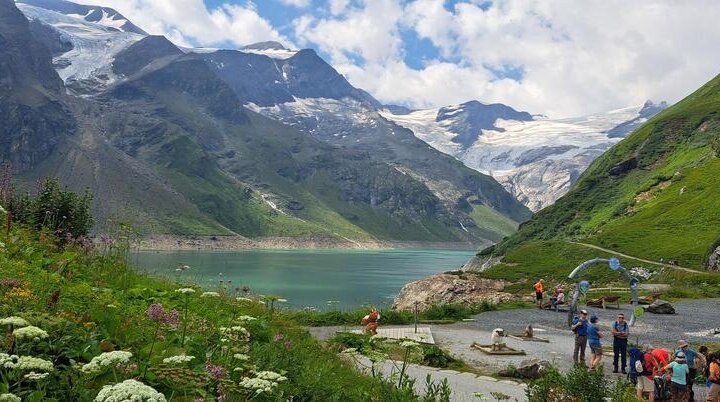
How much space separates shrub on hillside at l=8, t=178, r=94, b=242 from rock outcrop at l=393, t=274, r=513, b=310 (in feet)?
142

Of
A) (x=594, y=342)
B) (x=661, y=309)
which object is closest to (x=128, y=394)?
(x=594, y=342)

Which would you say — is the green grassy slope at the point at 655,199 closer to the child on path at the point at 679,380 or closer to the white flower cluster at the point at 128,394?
the child on path at the point at 679,380

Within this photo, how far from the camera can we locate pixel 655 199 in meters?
112

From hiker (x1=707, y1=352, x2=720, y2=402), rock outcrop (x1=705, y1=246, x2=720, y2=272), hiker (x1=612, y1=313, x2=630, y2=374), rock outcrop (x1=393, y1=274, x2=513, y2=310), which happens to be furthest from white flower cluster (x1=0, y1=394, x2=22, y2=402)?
rock outcrop (x1=705, y1=246, x2=720, y2=272)

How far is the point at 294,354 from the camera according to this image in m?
10.6

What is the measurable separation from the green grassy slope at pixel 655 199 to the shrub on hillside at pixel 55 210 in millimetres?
72838

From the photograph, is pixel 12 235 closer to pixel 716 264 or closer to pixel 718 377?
pixel 718 377

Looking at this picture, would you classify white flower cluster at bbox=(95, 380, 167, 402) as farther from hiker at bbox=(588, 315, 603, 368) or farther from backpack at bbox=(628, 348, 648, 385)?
hiker at bbox=(588, 315, 603, 368)

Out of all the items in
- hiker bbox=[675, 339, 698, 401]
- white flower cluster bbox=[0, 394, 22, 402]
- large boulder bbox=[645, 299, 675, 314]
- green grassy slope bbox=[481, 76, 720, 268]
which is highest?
green grassy slope bbox=[481, 76, 720, 268]

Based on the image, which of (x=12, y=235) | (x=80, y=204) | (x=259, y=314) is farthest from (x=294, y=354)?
(x=80, y=204)

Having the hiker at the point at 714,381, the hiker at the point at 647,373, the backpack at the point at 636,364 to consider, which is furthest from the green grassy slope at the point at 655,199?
the hiker at the point at 714,381

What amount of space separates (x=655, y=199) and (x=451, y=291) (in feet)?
217

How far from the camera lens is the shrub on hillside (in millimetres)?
19156

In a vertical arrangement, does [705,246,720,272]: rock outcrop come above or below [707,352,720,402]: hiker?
above
